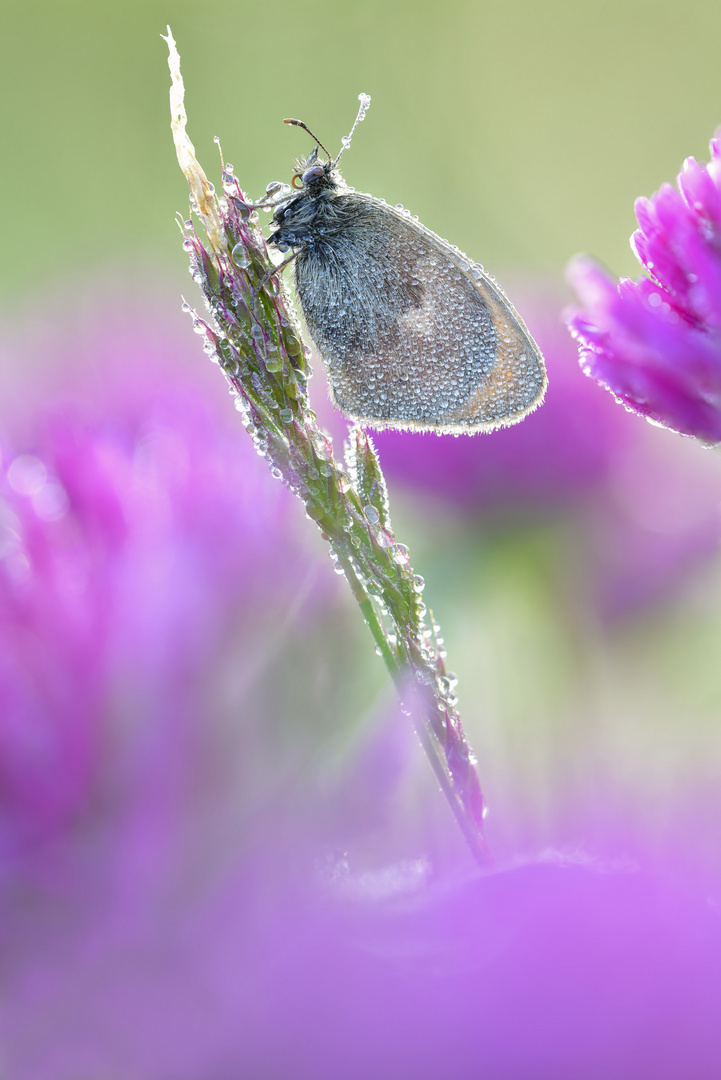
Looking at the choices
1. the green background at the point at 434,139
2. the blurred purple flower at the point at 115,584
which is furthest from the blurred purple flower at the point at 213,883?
the green background at the point at 434,139

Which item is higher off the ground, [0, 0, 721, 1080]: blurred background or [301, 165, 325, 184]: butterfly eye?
[301, 165, 325, 184]: butterfly eye

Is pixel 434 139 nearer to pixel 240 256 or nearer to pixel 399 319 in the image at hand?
pixel 399 319

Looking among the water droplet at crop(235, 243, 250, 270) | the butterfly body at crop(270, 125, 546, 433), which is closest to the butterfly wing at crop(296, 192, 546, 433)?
the butterfly body at crop(270, 125, 546, 433)

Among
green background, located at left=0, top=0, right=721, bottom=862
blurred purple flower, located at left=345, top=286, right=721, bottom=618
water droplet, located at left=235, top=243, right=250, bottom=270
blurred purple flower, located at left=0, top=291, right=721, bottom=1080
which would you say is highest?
green background, located at left=0, top=0, right=721, bottom=862

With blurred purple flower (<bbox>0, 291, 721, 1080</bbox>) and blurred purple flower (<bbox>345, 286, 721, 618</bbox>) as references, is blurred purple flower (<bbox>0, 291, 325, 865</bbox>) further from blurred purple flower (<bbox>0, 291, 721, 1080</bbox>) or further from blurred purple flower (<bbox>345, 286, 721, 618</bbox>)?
blurred purple flower (<bbox>345, 286, 721, 618</bbox>)

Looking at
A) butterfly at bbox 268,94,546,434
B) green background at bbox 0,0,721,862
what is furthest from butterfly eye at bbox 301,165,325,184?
green background at bbox 0,0,721,862

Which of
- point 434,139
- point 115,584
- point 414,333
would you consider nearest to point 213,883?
point 115,584

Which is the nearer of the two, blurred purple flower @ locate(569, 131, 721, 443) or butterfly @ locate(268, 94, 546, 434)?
blurred purple flower @ locate(569, 131, 721, 443)
